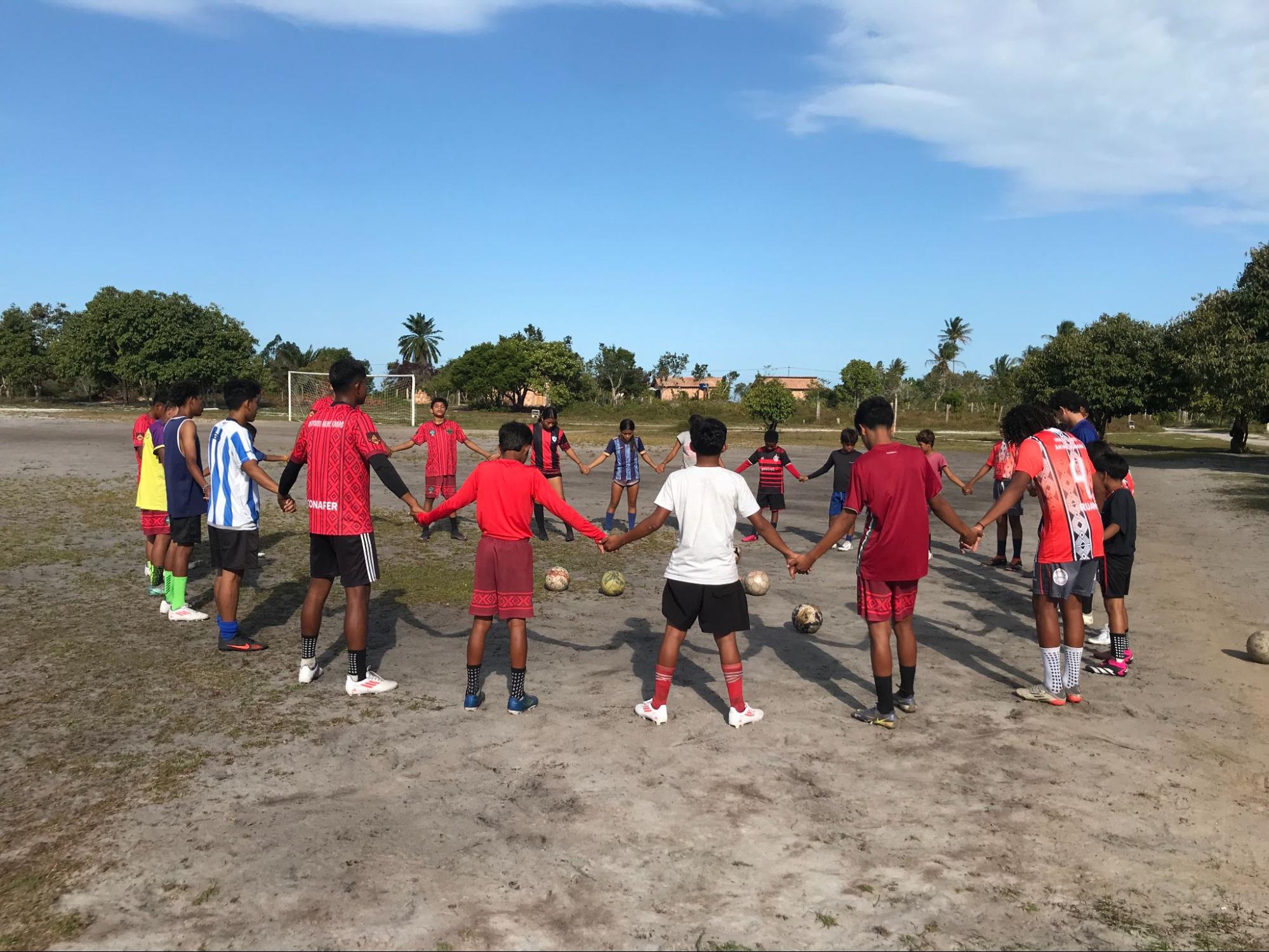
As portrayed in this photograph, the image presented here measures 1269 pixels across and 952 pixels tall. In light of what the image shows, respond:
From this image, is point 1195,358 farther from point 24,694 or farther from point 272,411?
point 272,411

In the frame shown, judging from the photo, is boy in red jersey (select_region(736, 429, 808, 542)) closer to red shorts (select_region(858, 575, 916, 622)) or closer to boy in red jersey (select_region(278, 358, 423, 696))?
red shorts (select_region(858, 575, 916, 622))

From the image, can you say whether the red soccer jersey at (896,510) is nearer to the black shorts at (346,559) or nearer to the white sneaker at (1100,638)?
the white sneaker at (1100,638)

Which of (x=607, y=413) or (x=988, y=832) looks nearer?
(x=988, y=832)

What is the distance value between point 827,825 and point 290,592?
7340mm

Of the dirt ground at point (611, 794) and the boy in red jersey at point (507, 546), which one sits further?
the boy in red jersey at point (507, 546)

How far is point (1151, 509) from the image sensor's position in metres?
19.8

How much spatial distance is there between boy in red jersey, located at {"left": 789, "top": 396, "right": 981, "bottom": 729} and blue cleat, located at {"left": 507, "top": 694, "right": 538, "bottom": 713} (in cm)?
212


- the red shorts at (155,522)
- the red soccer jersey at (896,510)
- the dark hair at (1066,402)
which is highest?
the dark hair at (1066,402)

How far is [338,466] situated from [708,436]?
8.81ft

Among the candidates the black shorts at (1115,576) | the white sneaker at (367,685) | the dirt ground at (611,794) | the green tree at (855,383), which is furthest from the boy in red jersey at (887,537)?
the green tree at (855,383)

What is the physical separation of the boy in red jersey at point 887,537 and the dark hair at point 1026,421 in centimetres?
134

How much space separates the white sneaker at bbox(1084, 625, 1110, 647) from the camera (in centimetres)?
826

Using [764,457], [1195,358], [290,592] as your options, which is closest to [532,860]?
[290,592]

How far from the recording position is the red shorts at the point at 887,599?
241 inches
